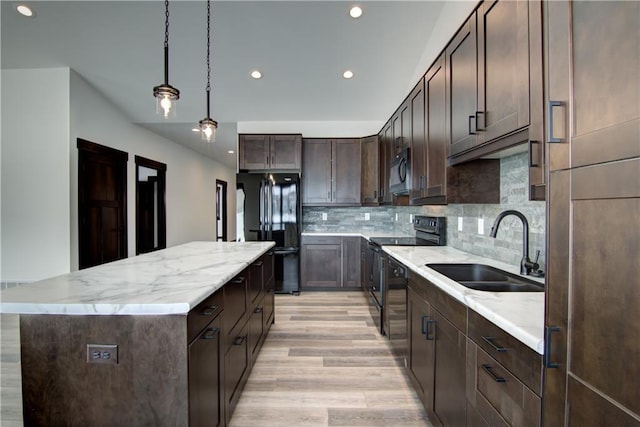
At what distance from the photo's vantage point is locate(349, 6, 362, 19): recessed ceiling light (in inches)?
115

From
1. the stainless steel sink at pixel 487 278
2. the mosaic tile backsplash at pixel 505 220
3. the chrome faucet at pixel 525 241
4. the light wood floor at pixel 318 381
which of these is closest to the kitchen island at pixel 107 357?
the light wood floor at pixel 318 381

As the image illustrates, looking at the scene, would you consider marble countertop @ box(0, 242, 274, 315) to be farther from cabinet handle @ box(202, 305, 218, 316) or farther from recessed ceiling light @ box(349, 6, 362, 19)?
recessed ceiling light @ box(349, 6, 362, 19)

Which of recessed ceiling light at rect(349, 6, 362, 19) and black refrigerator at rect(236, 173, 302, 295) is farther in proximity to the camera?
black refrigerator at rect(236, 173, 302, 295)

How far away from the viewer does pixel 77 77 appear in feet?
12.3

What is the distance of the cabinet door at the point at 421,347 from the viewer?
1681 mm

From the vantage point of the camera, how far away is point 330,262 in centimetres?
464

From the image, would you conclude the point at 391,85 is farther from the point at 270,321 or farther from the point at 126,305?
the point at 126,305

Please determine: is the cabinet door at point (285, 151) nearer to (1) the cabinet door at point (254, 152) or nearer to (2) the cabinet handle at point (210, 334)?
(1) the cabinet door at point (254, 152)

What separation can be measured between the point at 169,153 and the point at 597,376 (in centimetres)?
698

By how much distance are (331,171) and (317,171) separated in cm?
22

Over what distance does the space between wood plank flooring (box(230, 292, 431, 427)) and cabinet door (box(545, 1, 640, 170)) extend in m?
1.82

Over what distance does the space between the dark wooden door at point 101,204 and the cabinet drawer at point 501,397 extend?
4.49 m

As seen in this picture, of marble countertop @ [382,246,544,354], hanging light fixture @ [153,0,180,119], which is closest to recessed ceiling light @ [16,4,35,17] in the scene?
hanging light fixture @ [153,0,180,119]

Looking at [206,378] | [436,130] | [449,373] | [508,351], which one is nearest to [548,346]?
[508,351]
